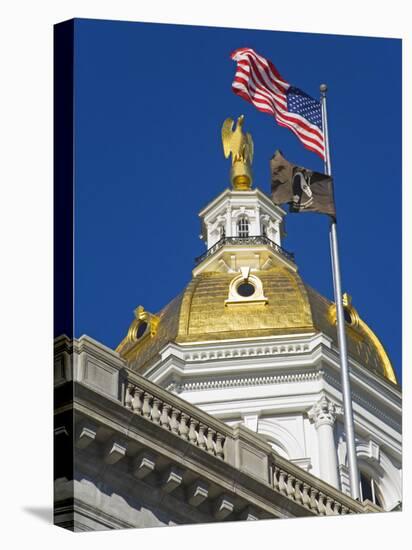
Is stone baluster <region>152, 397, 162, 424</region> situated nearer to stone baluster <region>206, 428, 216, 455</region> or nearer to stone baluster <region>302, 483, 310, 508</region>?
stone baluster <region>206, 428, 216, 455</region>

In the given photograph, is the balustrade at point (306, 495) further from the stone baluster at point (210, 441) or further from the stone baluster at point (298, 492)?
the stone baluster at point (210, 441)

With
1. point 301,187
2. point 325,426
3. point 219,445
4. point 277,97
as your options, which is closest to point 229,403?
point 325,426

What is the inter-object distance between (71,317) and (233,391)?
11.3 metres

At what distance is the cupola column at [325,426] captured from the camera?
3378 centimetres

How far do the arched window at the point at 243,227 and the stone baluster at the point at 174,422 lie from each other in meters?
15.6

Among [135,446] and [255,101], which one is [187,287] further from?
[135,446]

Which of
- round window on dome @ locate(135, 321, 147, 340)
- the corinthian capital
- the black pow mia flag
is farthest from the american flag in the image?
the corinthian capital

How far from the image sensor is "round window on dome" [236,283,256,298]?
35438mm

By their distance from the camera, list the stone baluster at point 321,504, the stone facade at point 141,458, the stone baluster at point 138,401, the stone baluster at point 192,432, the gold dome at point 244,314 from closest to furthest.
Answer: the stone facade at point 141,458
the stone baluster at point 138,401
the stone baluster at point 192,432
the stone baluster at point 321,504
the gold dome at point 244,314

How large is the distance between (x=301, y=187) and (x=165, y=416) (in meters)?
4.73

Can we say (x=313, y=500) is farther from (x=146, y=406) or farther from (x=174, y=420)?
(x=146, y=406)

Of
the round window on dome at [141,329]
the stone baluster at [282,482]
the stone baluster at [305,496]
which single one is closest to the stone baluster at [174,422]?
the stone baluster at [282,482]

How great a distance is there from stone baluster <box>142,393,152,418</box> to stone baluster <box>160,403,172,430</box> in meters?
0.21

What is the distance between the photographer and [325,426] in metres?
34.4
